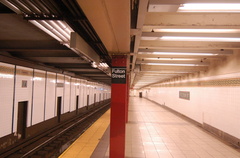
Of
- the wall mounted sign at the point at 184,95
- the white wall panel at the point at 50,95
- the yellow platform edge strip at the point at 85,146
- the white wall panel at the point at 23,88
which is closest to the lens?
the yellow platform edge strip at the point at 85,146

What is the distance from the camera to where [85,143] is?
19.8ft

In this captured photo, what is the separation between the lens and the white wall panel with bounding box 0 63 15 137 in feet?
17.2

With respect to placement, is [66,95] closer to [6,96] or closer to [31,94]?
[31,94]

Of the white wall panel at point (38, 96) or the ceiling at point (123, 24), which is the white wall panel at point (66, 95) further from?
the ceiling at point (123, 24)

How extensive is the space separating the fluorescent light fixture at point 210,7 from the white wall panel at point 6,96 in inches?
209

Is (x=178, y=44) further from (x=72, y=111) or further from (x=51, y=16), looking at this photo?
(x=72, y=111)

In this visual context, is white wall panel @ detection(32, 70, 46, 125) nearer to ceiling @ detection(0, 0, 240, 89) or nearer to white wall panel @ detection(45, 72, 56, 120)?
white wall panel @ detection(45, 72, 56, 120)

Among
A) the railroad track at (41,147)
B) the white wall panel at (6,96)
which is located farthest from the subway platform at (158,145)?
the white wall panel at (6,96)

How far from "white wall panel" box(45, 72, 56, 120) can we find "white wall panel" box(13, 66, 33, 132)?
4.95 feet

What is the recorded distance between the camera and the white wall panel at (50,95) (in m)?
8.41

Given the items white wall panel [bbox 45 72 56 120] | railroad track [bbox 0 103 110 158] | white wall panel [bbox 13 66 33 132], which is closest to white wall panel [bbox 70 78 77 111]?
white wall panel [bbox 45 72 56 120]

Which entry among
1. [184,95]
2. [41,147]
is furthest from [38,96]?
[184,95]

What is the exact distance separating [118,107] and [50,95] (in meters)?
5.40

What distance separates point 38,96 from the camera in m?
7.54
